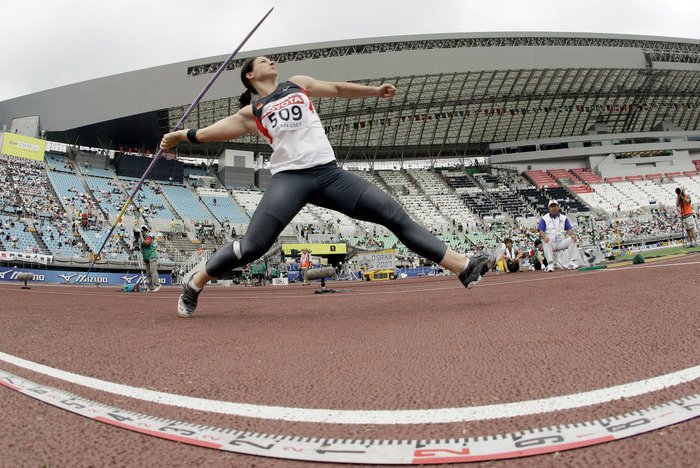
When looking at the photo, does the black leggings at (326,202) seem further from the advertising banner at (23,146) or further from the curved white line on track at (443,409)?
the advertising banner at (23,146)

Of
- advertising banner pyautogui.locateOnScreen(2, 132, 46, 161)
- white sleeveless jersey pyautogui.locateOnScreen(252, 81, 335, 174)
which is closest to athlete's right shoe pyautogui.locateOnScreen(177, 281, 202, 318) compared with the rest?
white sleeveless jersey pyautogui.locateOnScreen(252, 81, 335, 174)

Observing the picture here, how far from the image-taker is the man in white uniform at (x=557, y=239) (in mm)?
9477

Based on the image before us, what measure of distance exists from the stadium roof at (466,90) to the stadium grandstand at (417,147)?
0.53ft

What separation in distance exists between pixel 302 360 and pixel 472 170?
52.0 m

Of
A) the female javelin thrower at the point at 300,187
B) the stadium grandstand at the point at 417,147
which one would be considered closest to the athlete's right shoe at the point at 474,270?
the female javelin thrower at the point at 300,187

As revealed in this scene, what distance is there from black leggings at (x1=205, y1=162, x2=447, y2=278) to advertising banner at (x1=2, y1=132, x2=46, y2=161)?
37139mm

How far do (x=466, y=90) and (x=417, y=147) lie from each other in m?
10.0

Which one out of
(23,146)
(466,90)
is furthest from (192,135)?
(466,90)

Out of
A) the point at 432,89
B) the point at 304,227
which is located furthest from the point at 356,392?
the point at 432,89

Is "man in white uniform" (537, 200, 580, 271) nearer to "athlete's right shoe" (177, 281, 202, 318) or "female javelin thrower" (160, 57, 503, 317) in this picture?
"female javelin thrower" (160, 57, 503, 317)

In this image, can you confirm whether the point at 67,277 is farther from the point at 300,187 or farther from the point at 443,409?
the point at 443,409

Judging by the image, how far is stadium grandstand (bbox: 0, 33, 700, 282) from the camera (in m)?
A: 30.9

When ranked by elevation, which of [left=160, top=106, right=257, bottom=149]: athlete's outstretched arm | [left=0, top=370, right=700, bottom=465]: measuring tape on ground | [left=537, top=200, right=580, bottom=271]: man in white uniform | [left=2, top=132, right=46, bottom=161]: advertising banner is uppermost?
[left=2, top=132, right=46, bottom=161]: advertising banner

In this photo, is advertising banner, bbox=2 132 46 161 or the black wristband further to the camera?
advertising banner, bbox=2 132 46 161
